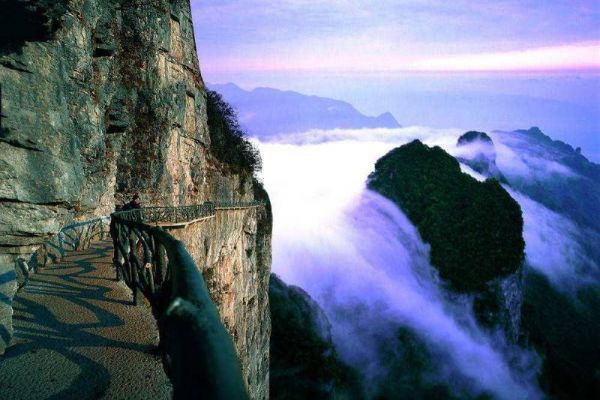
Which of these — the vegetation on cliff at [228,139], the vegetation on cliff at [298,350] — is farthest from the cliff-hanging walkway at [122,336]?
the vegetation on cliff at [298,350]

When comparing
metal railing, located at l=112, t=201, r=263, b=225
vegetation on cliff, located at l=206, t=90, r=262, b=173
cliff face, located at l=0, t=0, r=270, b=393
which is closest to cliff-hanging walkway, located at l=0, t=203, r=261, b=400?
cliff face, located at l=0, t=0, r=270, b=393

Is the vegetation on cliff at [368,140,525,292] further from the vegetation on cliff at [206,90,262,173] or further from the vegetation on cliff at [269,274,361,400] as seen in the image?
the vegetation on cliff at [206,90,262,173]

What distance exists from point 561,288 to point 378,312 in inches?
4055

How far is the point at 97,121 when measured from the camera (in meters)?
13.8

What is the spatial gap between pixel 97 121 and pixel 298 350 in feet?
126

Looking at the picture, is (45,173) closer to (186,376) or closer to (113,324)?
(113,324)

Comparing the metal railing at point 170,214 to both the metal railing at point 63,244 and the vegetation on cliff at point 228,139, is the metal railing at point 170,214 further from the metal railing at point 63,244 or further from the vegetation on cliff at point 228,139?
the vegetation on cliff at point 228,139

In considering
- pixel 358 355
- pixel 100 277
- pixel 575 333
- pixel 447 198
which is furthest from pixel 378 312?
pixel 100 277

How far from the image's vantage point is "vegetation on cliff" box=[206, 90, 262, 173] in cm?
3143

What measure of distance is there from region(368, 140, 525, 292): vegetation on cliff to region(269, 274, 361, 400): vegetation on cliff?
200 ft

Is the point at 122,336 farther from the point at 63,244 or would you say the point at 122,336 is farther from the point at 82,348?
the point at 63,244

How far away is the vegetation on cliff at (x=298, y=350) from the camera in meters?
44.2

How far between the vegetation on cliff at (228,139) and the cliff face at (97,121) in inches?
43.9

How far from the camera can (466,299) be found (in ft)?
339
